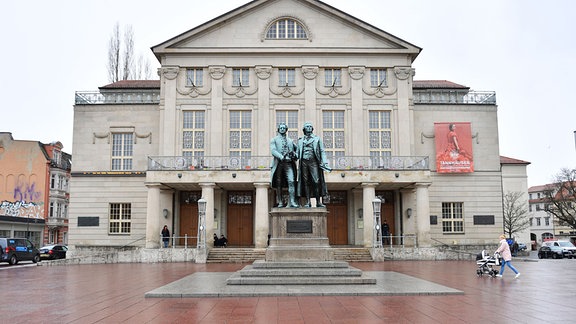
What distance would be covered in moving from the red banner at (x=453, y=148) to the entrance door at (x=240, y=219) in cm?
1377

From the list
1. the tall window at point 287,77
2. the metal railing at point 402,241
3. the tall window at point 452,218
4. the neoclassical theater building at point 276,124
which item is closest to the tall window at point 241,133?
the neoclassical theater building at point 276,124

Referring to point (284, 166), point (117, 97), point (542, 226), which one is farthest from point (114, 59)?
point (542, 226)

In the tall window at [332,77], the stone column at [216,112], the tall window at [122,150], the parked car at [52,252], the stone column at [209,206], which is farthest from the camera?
the tall window at [122,150]

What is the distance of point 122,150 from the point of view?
39.5m

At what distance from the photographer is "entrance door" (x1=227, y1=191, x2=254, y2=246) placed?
125ft

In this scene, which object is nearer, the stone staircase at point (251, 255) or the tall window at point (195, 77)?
the stone staircase at point (251, 255)

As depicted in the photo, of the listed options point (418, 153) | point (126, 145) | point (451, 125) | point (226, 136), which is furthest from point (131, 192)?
point (451, 125)

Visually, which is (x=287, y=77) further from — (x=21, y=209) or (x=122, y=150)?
(x=21, y=209)

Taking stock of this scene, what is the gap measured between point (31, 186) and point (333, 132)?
3794 cm

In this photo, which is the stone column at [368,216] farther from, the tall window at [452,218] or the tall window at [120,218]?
the tall window at [120,218]

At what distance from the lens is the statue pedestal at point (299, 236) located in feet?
50.6

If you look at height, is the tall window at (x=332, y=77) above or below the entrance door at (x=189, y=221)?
above

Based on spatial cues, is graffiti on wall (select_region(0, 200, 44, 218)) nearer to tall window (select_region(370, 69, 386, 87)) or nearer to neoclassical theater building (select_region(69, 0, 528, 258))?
neoclassical theater building (select_region(69, 0, 528, 258))

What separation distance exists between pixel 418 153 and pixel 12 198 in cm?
4376
